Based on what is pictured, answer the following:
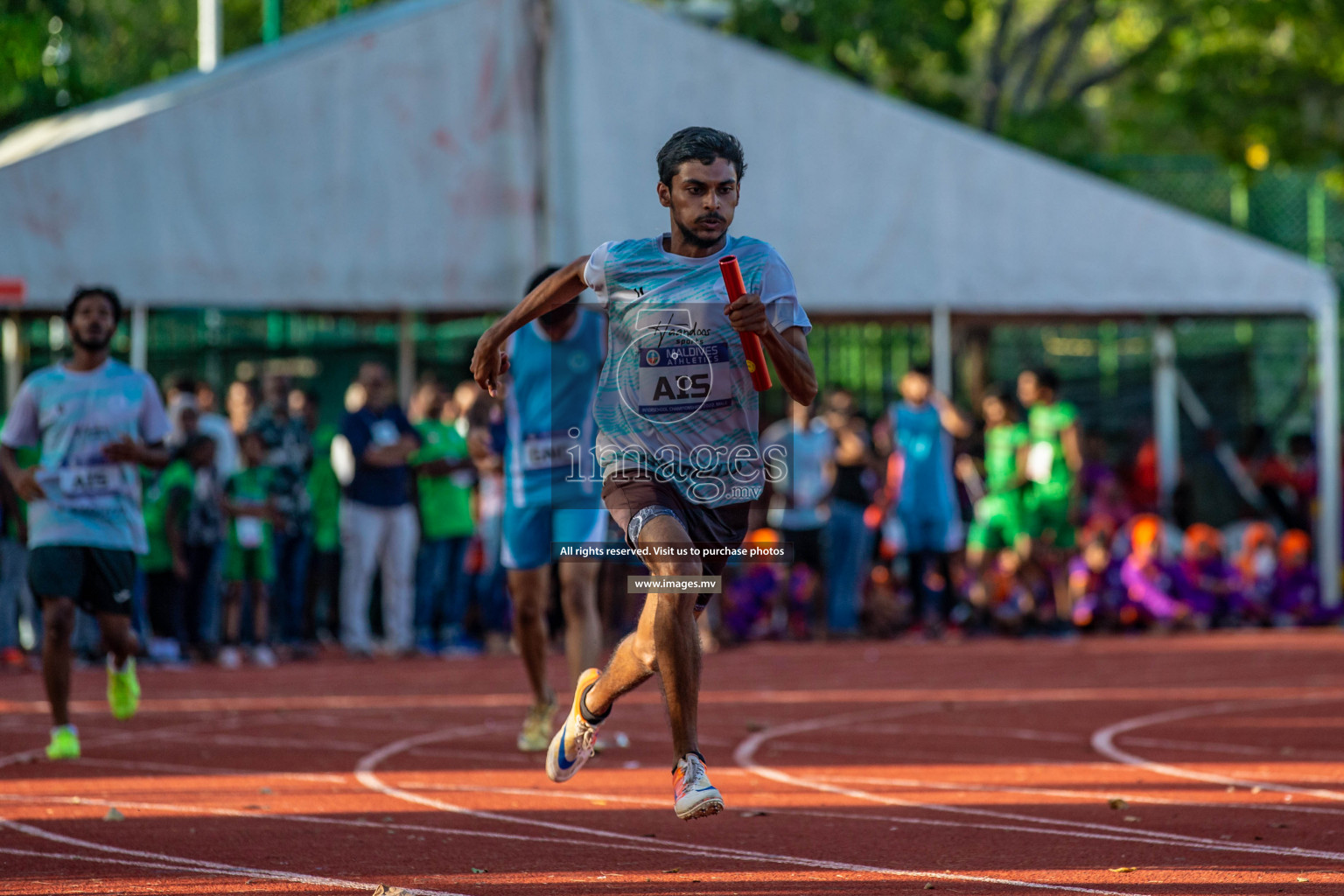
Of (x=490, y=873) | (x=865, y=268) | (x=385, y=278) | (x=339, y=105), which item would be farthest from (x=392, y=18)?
(x=490, y=873)

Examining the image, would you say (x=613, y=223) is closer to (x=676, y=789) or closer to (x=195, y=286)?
(x=195, y=286)

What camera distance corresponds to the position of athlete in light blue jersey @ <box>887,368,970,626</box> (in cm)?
1532

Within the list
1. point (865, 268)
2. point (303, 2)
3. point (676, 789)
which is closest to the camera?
point (676, 789)

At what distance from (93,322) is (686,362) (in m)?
3.91

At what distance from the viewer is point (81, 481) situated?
824 cm

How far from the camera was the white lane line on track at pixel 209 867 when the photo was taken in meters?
5.18

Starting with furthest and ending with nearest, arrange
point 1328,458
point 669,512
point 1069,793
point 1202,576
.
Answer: point 1328,458 < point 1202,576 < point 1069,793 < point 669,512

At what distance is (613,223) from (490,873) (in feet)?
35.3

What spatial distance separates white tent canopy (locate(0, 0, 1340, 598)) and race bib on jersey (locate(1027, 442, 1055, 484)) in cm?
149

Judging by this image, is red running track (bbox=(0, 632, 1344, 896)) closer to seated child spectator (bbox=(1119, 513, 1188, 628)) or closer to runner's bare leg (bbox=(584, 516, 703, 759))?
runner's bare leg (bbox=(584, 516, 703, 759))

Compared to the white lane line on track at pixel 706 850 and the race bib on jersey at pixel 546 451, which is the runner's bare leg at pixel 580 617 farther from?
the white lane line on track at pixel 706 850

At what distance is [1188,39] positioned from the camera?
25078 mm

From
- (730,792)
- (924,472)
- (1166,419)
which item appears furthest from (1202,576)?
(730,792)

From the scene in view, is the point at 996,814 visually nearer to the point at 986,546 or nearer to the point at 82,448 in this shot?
the point at 82,448
